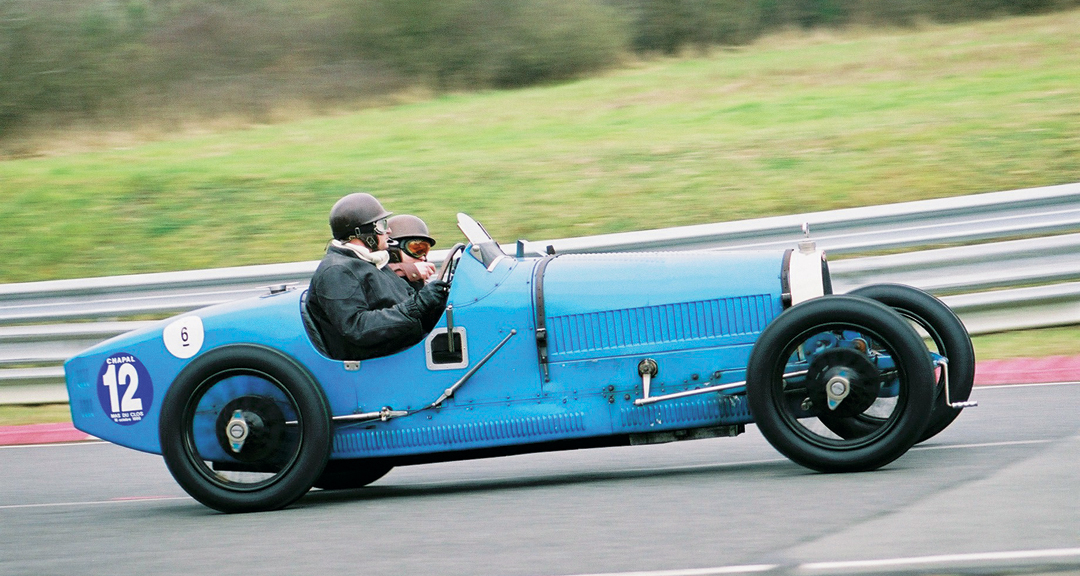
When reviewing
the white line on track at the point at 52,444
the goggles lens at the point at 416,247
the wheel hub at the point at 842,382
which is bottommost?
the white line on track at the point at 52,444

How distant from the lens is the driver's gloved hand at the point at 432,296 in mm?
6066

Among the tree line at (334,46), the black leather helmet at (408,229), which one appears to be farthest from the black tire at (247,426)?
the tree line at (334,46)

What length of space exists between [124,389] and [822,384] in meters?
3.52

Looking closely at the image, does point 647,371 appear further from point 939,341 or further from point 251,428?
point 251,428

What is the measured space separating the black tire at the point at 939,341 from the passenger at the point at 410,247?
2.44 m

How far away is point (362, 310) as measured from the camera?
6.09m

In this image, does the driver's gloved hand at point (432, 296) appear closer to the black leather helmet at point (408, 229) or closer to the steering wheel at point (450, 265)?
the steering wheel at point (450, 265)

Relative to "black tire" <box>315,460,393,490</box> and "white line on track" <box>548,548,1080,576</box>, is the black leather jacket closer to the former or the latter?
"black tire" <box>315,460,393,490</box>

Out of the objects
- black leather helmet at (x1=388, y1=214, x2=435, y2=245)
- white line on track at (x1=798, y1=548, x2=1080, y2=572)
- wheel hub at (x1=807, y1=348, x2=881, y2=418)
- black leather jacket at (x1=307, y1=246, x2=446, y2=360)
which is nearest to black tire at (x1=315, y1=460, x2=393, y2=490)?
black leather jacket at (x1=307, y1=246, x2=446, y2=360)

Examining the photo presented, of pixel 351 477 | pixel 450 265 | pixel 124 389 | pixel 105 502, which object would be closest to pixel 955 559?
pixel 450 265

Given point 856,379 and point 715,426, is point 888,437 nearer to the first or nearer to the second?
point 856,379

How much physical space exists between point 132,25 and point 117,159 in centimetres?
328

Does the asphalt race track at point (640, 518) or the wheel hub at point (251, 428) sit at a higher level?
the wheel hub at point (251, 428)

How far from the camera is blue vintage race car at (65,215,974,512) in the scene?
559 centimetres
